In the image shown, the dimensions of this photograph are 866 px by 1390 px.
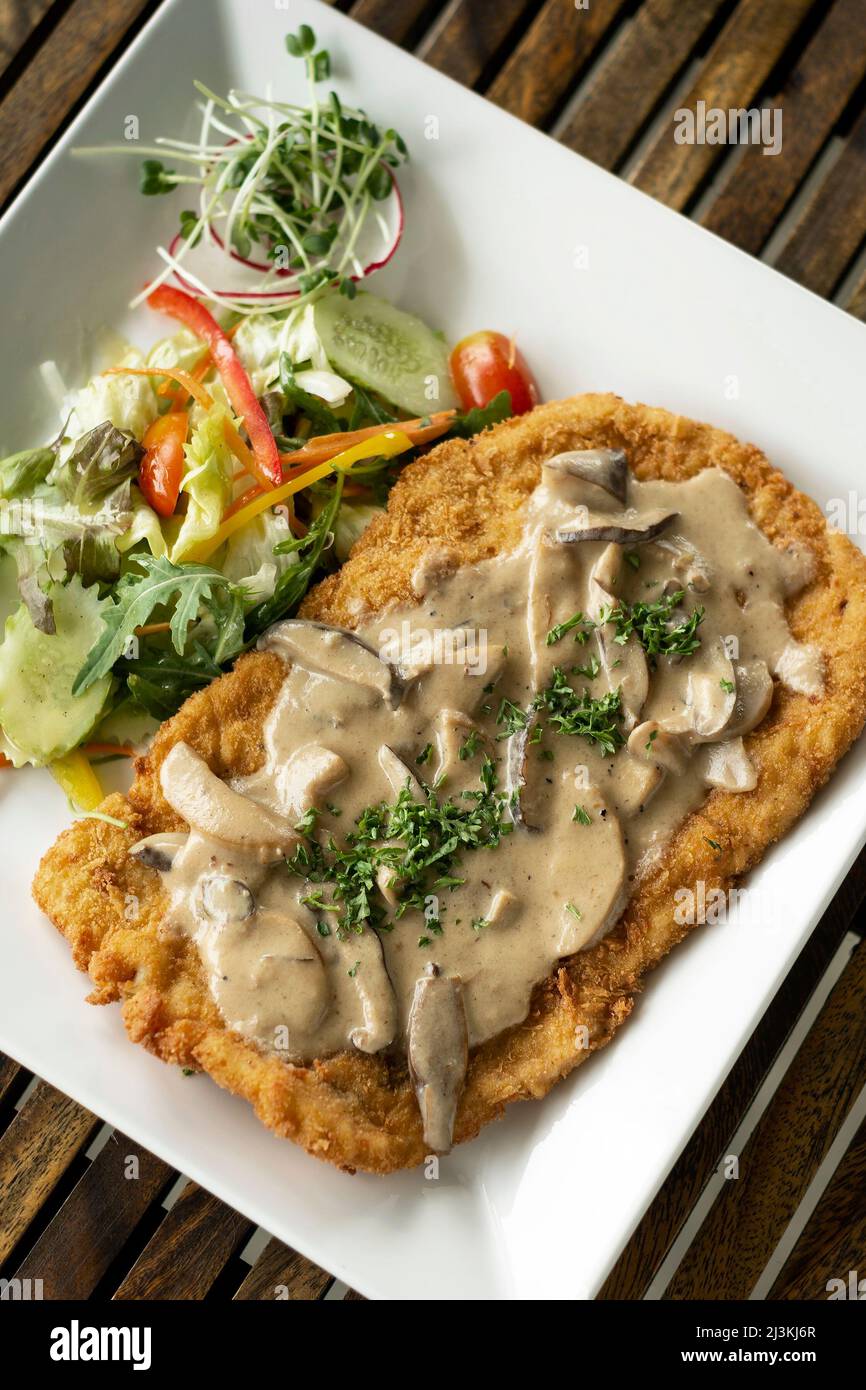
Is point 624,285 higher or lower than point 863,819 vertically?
higher

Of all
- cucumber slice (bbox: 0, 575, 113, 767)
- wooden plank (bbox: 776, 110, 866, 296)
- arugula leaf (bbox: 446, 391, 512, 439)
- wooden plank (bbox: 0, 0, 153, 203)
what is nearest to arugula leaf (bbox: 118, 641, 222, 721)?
cucumber slice (bbox: 0, 575, 113, 767)

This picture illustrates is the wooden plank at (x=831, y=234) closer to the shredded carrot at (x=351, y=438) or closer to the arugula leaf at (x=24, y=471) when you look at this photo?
the shredded carrot at (x=351, y=438)

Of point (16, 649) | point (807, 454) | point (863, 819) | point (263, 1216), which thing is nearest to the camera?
point (263, 1216)

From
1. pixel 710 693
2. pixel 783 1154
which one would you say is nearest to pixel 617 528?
pixel 710 693

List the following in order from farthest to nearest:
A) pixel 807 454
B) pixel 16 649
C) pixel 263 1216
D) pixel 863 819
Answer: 1. pixel 807 454
2. pixel 16 649
3. pixel 863 819
4. pixel 263 1216

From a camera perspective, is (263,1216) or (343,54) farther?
(343,54)

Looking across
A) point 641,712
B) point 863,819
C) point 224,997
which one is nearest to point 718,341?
point 641,712

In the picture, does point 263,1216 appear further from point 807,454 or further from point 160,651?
point 807,454
